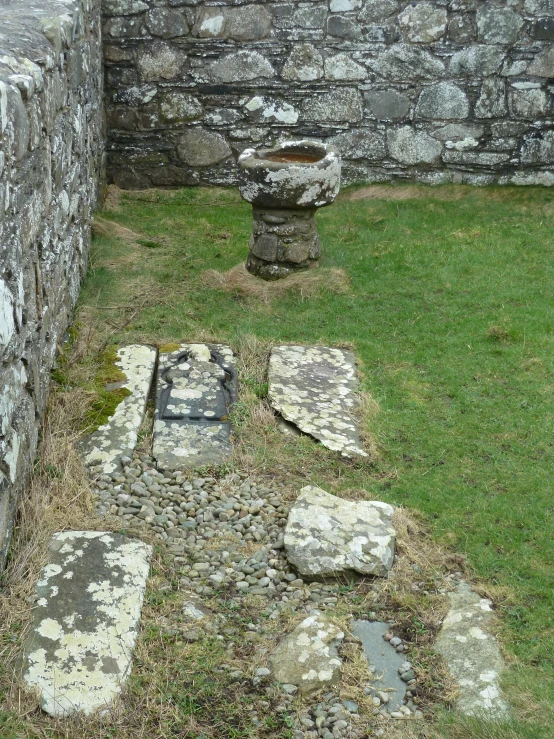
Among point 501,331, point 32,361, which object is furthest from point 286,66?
point 32,361

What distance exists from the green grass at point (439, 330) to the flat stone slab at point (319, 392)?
12 centimetres

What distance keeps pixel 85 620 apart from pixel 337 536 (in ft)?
3.66

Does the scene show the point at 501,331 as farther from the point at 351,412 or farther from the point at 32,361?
the point at 32,361

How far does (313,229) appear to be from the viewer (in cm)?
638

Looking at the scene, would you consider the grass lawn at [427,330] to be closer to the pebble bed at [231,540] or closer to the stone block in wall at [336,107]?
the pebble bed at [231,540]

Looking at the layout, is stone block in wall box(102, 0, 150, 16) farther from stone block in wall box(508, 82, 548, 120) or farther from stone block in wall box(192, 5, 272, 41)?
stone block in wall box(508, 82, 548, 120)

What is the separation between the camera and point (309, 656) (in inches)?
118

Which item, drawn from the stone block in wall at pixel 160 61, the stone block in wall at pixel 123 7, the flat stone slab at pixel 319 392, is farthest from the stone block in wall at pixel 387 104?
the flat stone slab at pixel 319 392

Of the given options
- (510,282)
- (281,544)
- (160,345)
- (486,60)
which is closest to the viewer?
(281,544)

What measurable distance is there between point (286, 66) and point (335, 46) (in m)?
0.49

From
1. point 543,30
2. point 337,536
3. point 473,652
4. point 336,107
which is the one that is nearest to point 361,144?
point 336,107

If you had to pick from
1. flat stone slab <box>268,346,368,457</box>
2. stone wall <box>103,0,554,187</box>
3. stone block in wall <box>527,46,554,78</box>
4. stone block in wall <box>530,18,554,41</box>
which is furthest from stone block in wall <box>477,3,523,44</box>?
flat stone slab <box>268,346,368,457</box>

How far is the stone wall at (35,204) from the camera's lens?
3340 mm

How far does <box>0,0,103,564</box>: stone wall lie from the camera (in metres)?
3.34
